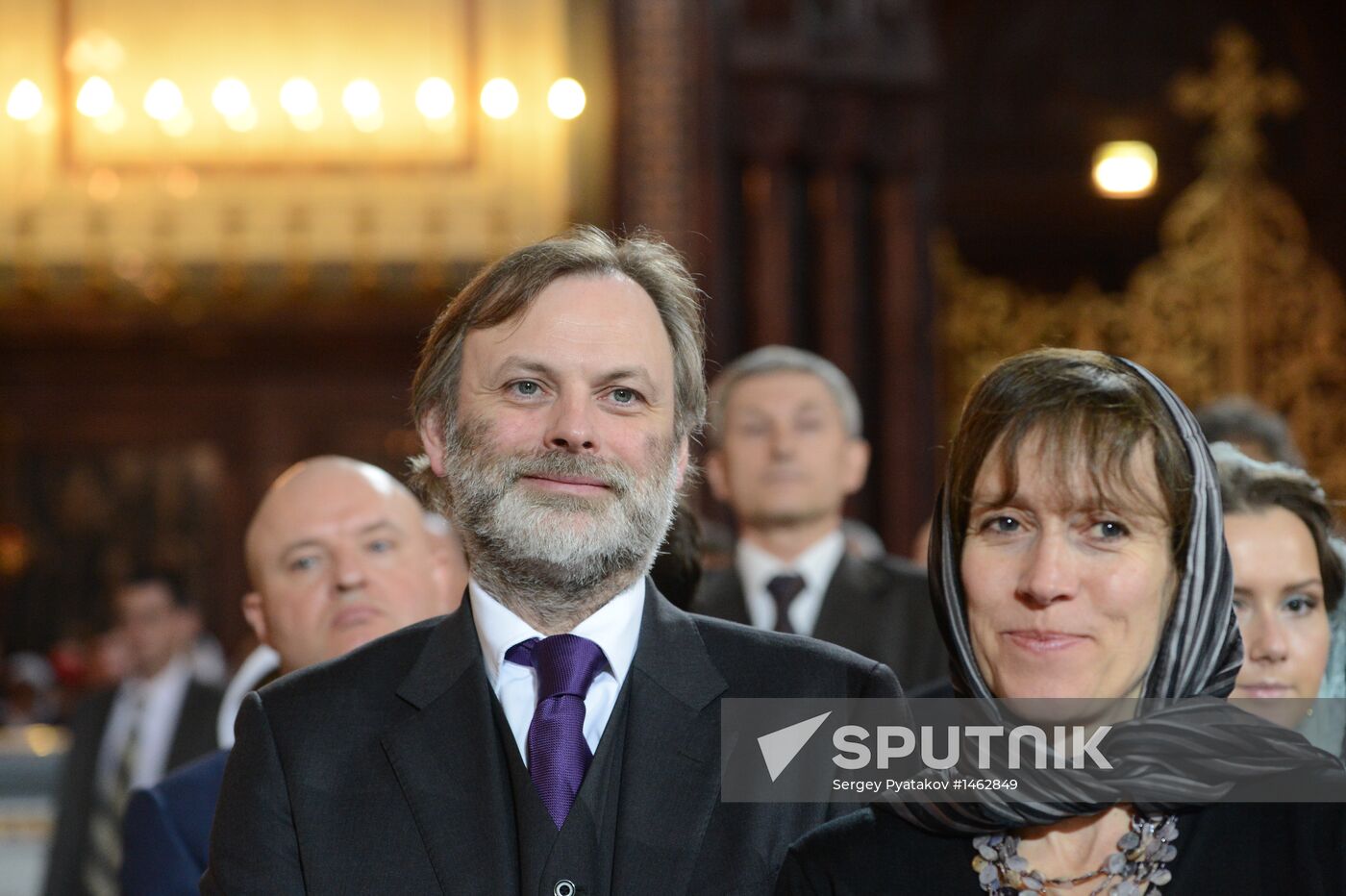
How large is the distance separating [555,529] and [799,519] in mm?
2250

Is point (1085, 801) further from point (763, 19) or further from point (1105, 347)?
point (1105, 347)

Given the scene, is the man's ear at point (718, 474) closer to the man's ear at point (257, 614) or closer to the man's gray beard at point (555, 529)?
the man's ear at point (257, 614)

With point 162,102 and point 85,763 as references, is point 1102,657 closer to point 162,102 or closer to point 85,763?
point 85,763

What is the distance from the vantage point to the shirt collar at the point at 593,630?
227cm

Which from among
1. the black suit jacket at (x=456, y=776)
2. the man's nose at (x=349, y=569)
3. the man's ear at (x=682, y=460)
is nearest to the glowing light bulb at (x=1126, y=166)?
the man's nose at (x=349, y=569)

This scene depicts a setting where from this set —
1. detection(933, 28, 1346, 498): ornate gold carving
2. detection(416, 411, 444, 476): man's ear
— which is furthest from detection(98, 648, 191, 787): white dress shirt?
detection(933, 28, 1346, 498): ornate gold carving

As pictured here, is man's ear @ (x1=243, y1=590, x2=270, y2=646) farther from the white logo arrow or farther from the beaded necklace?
the beaded necklace

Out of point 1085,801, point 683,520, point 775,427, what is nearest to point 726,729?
point 1085,801

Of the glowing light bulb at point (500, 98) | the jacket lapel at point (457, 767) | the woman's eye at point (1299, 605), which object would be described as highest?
the glowing light bulb at point (500, 98)

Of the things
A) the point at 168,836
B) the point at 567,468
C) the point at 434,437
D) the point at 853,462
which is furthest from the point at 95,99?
the point at 567,468

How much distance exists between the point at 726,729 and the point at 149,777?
4395 mm

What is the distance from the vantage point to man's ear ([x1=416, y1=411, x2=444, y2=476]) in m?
2.45

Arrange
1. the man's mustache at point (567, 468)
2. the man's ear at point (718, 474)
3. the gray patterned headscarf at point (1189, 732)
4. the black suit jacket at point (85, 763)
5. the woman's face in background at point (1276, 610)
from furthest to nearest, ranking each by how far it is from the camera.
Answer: the black suit jacket at point (85, 763)
the man's ear at point (718, 474)
the woman's face in background at point (1276, 610)
the man's mustache at point (567, 468)
the gray patterned headscarf at point (1189, 732)

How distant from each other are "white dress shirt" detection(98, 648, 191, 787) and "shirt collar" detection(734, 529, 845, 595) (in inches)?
86.8
